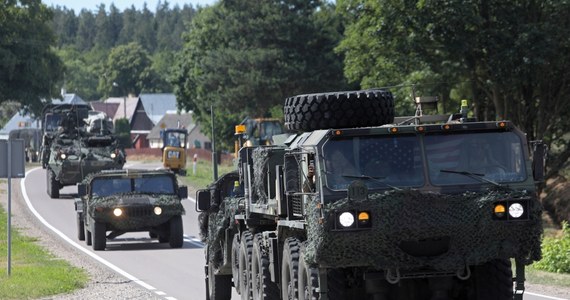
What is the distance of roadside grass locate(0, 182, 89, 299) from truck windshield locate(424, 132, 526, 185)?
9.75 metres

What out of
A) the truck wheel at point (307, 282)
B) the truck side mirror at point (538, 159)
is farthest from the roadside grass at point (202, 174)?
the truck side mirror at point (538, 159)

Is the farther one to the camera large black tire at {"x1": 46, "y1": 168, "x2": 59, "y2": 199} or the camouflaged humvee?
large black tire at {"x1": 46, "y1": 168, "x2": 59, "y2": 199}

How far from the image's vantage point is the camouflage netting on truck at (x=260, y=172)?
15570 millimetres

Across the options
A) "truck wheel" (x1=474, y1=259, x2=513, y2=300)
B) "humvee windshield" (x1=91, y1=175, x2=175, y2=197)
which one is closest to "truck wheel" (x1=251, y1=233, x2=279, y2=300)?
"truck wheel" (x1=474, y1=259, x2=513, y2=300)

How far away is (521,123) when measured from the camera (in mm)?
47000

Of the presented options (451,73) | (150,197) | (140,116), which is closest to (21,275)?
(150,197)

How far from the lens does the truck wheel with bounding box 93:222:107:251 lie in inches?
1215

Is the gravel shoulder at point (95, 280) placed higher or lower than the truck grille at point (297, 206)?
lower

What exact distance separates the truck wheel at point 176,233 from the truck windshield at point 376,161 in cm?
1783

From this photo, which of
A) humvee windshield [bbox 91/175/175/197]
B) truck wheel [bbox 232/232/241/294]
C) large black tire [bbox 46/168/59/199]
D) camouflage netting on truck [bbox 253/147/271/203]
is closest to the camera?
camouflage netting on truck [bbox 253/147/271/203]

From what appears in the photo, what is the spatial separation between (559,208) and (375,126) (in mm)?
31839

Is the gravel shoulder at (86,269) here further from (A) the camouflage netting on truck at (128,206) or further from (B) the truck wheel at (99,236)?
(A) the camouflage netting on truck at (128,206)

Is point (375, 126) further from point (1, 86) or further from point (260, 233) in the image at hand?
point (1, 86)

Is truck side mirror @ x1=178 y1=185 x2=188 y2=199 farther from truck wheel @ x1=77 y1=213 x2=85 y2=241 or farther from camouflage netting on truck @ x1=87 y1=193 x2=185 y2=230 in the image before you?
truck wheel @ x1=77 y1=213 x2=85 y2=241
